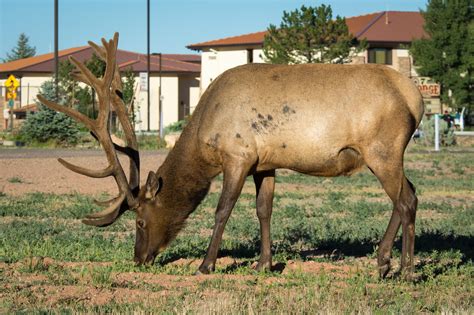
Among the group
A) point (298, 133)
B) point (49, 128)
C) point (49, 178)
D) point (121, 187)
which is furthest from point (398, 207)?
point (49, 128)

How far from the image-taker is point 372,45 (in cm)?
7288

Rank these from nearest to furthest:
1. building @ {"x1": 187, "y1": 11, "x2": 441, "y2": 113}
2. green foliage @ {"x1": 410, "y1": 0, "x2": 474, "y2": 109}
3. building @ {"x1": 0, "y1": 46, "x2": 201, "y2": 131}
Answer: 1. green foliage @ {"x1": 410, "y1": 0, "x2": 474, "y2": 109}
2. building @ {"x1": 187, "y1": 11, "x2": 441, "y2": 113}
3. building @ {"x1": 0, "y1": 46, "x2": 201, "y2": 131}

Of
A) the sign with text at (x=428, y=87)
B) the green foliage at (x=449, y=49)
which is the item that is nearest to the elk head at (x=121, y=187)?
the sign with text at (x=428, y=87)

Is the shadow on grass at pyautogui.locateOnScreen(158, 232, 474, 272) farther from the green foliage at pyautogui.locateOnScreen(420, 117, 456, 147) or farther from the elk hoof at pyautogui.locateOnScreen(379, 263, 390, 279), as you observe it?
the green foliage at pyautogui.locateOnScreen(420, 117, 456, 147)

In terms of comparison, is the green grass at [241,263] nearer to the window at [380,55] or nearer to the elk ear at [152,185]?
the elk ear at [152,185]

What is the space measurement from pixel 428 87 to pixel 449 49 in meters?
5.03

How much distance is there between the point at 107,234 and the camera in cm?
1346

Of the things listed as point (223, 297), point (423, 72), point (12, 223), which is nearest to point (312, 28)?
point (423, 72)

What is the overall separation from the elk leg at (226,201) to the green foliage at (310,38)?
4942 cm

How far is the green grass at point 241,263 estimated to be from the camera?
26.6ft

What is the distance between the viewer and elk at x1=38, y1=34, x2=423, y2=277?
980cm

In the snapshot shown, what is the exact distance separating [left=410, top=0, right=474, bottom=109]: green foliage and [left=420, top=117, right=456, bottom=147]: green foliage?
21.5 m

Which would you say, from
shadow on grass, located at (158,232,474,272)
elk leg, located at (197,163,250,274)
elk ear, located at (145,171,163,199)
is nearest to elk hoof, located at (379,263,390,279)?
shadow on grass, located at (158,232,474,272)

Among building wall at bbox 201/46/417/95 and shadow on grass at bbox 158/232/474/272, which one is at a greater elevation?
building wall at bbox 201/46/417/95
